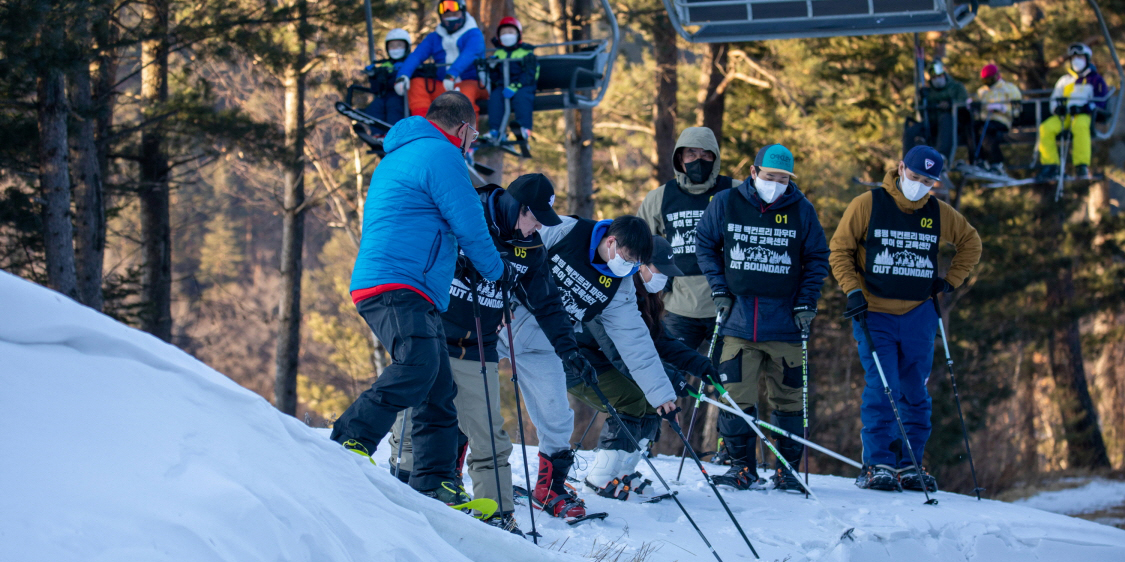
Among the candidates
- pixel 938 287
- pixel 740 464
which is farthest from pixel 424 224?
pixel 938 287

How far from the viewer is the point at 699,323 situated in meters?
6.24

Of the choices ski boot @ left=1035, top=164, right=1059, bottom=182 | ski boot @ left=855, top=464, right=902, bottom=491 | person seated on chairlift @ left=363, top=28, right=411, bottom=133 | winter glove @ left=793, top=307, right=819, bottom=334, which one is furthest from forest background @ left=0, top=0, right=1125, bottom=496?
ski boot @ left=855, top=464, right=902, bottom=491

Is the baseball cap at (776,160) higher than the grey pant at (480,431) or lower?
higher

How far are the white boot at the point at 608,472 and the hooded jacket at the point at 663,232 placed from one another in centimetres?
134

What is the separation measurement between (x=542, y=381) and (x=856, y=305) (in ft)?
7.75

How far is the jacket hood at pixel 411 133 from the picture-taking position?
403cm

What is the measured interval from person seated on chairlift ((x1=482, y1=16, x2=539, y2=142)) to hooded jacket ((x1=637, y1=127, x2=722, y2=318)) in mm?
2908

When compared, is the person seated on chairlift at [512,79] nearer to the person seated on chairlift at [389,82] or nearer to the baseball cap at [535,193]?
the person seated on chairlift at [389,82]

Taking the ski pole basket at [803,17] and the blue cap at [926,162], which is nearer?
the blue cap at [926,162]

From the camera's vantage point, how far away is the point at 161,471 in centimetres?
243

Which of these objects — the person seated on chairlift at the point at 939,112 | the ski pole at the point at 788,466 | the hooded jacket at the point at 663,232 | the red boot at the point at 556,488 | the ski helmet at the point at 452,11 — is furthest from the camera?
the person seated on chairlift at the point at 939,112

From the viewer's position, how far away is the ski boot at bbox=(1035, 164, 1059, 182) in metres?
12.4

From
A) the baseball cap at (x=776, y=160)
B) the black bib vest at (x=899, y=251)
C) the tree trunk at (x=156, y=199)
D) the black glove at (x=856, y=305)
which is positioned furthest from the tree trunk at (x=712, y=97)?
the baseball cap at (x=776, y=160)

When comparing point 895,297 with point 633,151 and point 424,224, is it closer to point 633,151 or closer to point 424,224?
point 424,224
